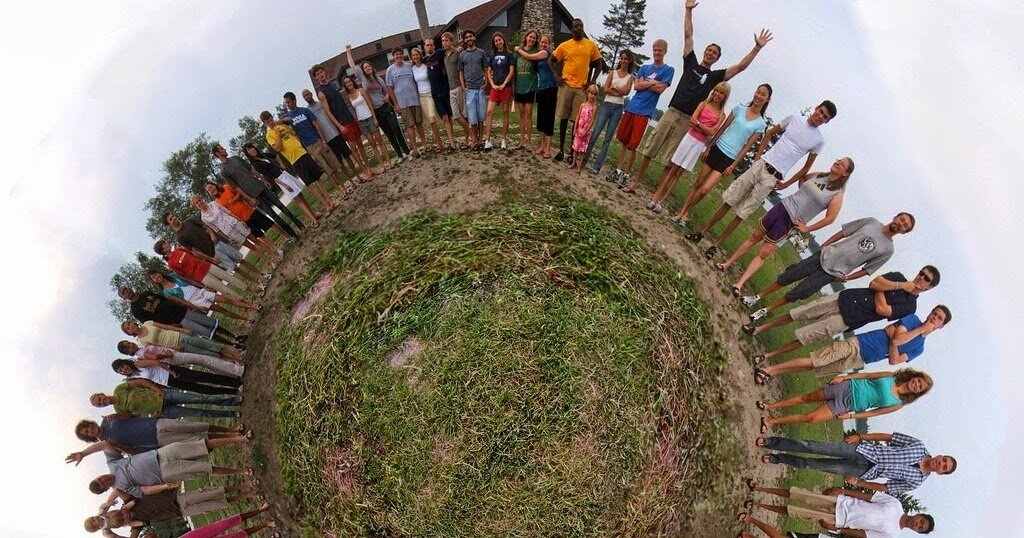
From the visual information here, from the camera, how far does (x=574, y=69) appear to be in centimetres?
738

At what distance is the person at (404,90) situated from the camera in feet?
25.8

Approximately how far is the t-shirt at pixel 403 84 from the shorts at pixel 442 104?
35 centimetres

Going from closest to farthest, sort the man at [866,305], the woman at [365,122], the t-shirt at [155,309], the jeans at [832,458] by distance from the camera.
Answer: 1. the man at [866,305]
2. the jeans at [832,458]
3. the t-shirt at [155,309]
4. the woman at [365,122]

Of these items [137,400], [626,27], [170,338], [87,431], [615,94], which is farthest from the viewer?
[626,27]

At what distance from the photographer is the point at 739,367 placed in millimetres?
7441

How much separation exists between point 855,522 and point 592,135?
6903 millimetres

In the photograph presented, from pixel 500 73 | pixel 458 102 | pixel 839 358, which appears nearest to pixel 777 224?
pixel 839 358

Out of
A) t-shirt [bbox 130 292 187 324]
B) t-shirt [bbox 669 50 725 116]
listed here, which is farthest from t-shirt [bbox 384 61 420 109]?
t-shirt [bbox 130 292 187 324]

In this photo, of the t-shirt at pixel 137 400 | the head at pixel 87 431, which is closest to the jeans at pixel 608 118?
the t-shirt at pixel 137 400

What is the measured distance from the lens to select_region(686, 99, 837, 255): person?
635 cm

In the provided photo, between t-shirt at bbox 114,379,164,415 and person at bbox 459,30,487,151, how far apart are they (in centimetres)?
692

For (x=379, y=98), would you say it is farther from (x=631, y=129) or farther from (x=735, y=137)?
(x=735, y=137)

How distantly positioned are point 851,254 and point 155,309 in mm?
10150

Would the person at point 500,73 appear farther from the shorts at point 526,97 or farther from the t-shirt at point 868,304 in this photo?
the t-shirt at point 868,304
